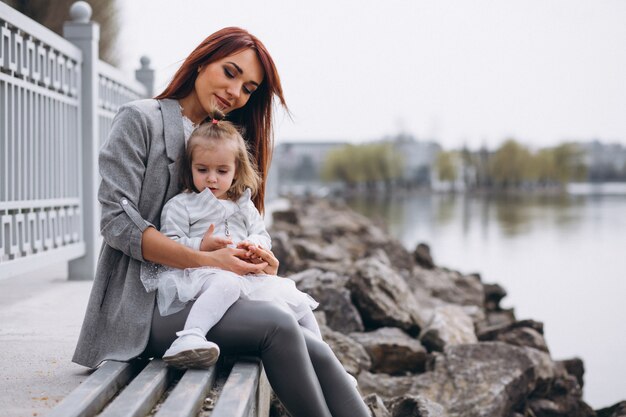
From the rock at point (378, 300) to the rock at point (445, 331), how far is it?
156mm

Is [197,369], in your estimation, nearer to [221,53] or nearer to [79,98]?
[221,53]

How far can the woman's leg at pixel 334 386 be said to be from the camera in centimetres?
238

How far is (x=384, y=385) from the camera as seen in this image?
4117 mm

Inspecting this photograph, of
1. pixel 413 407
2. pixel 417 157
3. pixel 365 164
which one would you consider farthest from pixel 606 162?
pixel 413 407

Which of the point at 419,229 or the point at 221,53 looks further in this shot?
the point at 419,229

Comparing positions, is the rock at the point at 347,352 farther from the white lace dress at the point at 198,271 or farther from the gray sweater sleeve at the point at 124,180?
the gray sweater sleeve at the point at 124,180

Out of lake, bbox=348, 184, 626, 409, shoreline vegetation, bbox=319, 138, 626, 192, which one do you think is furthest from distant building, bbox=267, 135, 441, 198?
lake, bbox=348, 184, 626, 409

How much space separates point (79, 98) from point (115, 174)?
2.86m

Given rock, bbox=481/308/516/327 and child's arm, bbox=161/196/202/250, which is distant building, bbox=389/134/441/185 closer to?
rock, bbox=481/308/516/327

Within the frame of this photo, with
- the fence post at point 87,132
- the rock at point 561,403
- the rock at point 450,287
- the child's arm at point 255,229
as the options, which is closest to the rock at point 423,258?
the rock at point 450,287

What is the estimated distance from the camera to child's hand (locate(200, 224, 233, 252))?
2.46 metres

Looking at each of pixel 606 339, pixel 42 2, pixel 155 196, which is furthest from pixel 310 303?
pixel 42 2

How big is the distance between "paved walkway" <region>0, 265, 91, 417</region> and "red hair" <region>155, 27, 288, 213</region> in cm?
94

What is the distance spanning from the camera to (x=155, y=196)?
2.60 m
